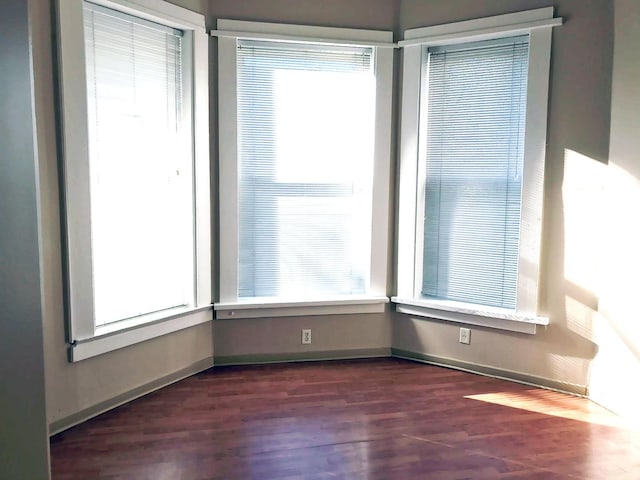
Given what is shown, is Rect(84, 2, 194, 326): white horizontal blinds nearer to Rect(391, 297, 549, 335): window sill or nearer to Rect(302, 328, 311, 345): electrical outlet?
Rect(302, 328, 311, 345): electrical outlet

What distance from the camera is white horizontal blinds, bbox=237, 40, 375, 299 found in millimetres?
3434

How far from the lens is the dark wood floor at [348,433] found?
226 cm

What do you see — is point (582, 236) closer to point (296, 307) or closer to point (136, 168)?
point (296, 307)

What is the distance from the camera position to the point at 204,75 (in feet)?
10.6

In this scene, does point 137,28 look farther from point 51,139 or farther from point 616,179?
point 616,179

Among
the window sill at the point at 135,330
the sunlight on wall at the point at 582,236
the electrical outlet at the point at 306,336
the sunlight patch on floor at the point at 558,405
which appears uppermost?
the sunlight on wall at the point at 582,236

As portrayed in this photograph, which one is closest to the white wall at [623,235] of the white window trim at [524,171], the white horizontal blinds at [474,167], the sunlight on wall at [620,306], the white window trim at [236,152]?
the sunlight on wall at [620,306]

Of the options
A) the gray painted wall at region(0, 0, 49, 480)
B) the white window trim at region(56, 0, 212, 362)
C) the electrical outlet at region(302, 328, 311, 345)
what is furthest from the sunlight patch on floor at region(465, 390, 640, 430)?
the gray painted wall at region(0, 0, 49, 480)

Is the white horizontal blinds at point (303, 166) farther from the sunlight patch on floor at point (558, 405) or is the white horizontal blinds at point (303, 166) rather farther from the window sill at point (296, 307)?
the sunlight patch on floor at point (558, 405)

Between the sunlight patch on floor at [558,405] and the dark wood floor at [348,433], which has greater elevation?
the dark wood floor at [348,433]

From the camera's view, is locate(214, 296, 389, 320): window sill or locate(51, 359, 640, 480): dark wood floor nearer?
locate(51, 359, 640, 480): dark wood floor

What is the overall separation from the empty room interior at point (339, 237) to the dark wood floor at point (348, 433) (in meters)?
0.01

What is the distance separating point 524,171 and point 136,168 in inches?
94.6

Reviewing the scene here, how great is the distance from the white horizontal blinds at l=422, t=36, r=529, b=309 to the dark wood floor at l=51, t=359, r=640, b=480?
0.73 m
